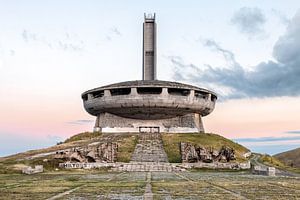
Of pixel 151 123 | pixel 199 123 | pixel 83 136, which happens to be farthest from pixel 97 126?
pixel 199 123

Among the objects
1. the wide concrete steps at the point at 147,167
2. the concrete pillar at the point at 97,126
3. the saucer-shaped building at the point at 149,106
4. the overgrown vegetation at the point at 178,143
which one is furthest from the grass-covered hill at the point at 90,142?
the saucer-shaped building at the point at 149,106

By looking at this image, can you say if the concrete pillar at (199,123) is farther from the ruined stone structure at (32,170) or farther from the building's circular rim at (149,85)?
the ruined stone structure at (32,170)

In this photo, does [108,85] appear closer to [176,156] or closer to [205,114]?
[205,114]

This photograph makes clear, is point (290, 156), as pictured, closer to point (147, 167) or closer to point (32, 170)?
point (147, 167)

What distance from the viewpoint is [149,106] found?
195ft

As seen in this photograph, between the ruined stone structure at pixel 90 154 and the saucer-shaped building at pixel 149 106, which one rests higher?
the saucer-shaped building at pixel 149 106

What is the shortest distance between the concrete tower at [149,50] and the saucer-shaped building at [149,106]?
240 inches

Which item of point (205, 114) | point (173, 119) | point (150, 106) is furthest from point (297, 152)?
point (150, 106)

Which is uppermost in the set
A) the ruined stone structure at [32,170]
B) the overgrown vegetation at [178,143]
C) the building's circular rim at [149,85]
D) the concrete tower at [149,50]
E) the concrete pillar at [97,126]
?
the concrete tower at [149,50]

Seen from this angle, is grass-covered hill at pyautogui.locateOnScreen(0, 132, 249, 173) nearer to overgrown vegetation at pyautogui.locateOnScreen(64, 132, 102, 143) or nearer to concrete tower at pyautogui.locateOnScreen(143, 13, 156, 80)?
overgrown vegetation at pyautogui.locateOnScreen(64, 132, 102, 143)

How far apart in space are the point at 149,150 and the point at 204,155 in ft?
22.8

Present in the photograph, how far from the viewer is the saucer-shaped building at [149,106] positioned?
5869cm

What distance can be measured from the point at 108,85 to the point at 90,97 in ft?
13.8

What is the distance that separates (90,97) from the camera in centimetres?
6397
